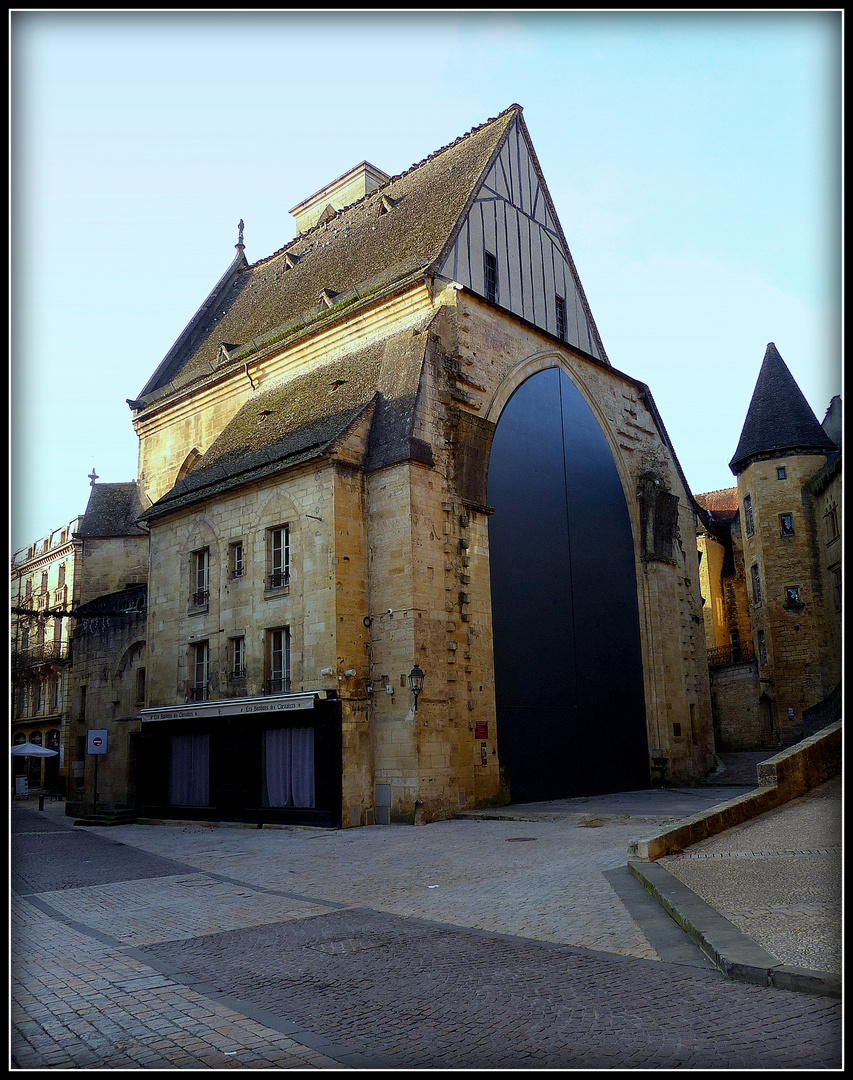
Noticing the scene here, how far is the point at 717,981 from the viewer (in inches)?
199

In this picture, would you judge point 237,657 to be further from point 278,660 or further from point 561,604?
point 561,604

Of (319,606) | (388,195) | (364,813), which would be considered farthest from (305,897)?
(388,195)

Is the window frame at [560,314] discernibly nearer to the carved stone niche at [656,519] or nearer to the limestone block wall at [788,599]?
the carved stone niche at [656,519]

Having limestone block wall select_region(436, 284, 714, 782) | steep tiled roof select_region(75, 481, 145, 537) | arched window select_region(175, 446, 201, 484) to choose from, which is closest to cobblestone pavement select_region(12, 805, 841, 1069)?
limestone block wall select_region(436, 284, 714, 782)

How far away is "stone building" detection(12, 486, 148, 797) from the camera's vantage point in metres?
28.3

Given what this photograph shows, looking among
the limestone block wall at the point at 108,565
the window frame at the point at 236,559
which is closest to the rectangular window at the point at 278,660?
the window frame at the point at 236,559

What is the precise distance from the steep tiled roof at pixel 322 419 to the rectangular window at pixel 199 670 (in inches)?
132

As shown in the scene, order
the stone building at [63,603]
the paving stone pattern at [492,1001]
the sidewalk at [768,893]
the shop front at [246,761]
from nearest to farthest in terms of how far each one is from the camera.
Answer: the paving stone pattern at [492,1001] < the sidewalk at [768,893] < the shop front at [246,761] < the stone building at [63,603]

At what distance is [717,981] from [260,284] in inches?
1090

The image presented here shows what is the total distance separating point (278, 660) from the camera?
17453 millimetres

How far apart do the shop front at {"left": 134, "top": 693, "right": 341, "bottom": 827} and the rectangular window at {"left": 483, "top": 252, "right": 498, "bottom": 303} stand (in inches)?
416

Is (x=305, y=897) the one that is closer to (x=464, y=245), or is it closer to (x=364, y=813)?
(x=364, y=813)

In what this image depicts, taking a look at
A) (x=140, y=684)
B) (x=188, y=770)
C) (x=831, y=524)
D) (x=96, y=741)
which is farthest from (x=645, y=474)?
(x=96, y=741)

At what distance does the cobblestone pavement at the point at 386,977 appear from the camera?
4.14 meters
